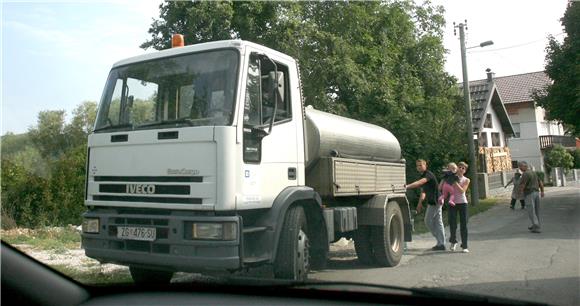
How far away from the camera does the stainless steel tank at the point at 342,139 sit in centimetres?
643

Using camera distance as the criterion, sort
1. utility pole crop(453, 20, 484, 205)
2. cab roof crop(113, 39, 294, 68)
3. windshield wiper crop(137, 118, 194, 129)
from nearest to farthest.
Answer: windshield wiper crop(137, 118, 194, 129) < cab roof crop(113, 39, 294, 68) < utility pole crop(453, 20, 484, 205)

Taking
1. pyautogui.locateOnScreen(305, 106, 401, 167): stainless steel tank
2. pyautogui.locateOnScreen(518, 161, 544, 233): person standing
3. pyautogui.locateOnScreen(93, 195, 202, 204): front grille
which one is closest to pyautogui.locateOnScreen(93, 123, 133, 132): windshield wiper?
pyautogui.locateOnScreen(93, 195, 202, 204): front grille

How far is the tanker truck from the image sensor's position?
462 centimetres

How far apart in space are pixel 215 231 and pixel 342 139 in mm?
2996

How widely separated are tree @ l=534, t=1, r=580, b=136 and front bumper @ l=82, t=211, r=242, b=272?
51.2 feet

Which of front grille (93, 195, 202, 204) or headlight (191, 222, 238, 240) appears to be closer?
headlight (191, 222, 238, 240)

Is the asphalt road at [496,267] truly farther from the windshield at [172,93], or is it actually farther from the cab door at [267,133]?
the windshield at [172,93]

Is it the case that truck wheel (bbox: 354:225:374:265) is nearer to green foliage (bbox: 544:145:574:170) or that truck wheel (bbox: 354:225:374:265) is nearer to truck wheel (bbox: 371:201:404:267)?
truck wheel (bbox: 371:201:404:267)

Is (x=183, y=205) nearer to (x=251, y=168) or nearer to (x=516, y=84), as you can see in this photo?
(x=251, y=168)

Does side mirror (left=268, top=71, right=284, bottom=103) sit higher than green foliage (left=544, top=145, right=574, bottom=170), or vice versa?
green foliage (left=544, top=145, right=574, bottom=170)

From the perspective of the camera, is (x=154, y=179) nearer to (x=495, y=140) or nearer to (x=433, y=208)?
(x=433, y=208)

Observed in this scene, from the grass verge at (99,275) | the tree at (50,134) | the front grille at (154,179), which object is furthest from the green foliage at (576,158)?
the front grille at (154,179)

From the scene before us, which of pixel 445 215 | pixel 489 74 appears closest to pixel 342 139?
pixel 445 215

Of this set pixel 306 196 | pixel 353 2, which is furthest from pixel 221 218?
pixel 353 2
